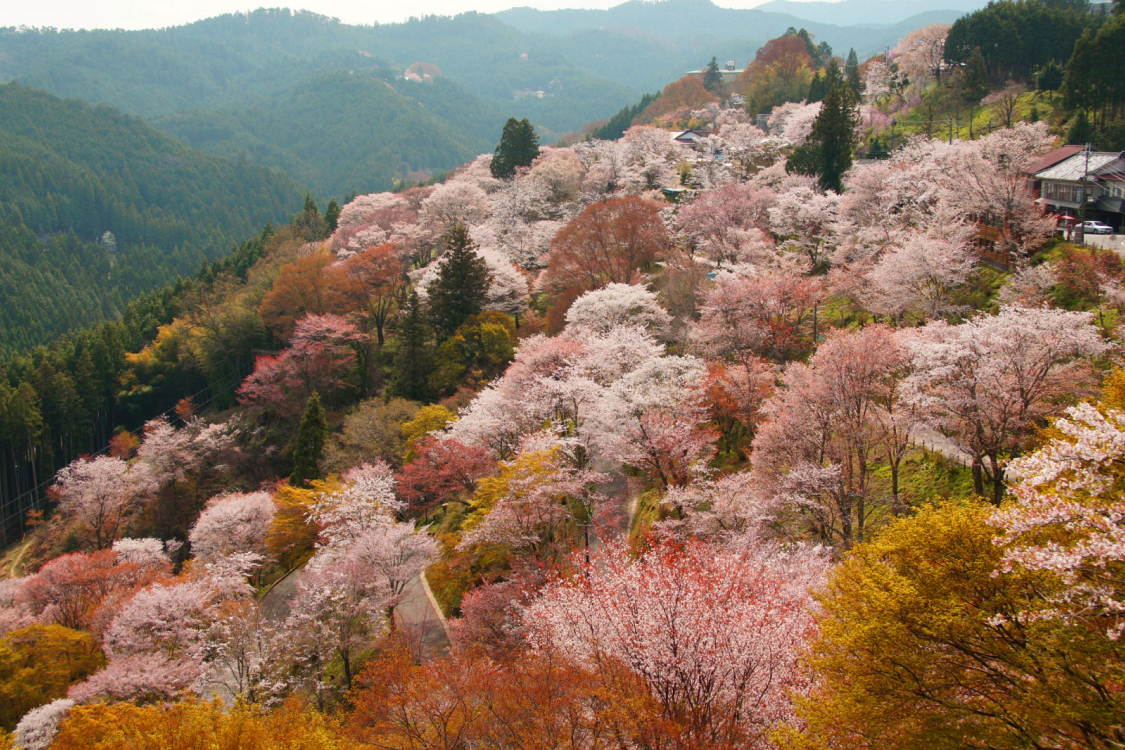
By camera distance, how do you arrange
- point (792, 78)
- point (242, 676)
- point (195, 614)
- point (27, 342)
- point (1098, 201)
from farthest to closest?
point (27, 342), point (792, 78), point (1098, 201), point (195, 614), point (242, 676)

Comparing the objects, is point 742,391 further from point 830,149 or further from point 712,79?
point 712,79

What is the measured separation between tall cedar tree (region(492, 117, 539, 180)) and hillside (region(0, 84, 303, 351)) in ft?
307

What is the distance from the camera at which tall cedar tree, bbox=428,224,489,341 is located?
142 ft

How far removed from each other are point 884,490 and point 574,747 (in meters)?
14.5

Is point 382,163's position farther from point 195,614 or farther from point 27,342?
point 195,614

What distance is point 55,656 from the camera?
78.2 feet

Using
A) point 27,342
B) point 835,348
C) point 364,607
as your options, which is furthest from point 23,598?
point 27,342

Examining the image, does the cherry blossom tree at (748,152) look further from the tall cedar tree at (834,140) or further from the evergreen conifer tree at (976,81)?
the evergreen conifer tree at (976,81)

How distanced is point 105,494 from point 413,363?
21.5 m

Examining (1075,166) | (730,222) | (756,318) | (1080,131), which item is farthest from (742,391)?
(1080,131)

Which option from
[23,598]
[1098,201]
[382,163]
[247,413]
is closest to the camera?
[23,598]

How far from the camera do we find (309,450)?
35.5 metres

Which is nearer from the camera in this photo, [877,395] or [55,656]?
[877,395]

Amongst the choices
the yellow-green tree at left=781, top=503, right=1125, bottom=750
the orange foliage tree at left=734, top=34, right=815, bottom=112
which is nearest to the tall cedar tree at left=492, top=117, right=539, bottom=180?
the orange foliage tree at left=734, top=34, right=815, bottom=112
